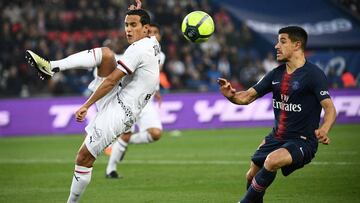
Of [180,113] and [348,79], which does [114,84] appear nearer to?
[180,113]

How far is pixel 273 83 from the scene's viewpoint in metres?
9.42

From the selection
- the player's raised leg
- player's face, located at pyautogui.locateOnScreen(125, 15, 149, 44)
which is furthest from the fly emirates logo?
the player's raised leg

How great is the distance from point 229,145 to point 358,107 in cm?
629

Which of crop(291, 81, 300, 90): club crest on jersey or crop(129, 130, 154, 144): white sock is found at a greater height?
crop(291, 81, 300, 90): club crest on jersey

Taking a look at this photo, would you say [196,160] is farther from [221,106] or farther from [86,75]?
[86,75]

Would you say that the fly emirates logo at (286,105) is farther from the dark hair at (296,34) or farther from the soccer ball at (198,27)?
the soccer ball at (198,27)

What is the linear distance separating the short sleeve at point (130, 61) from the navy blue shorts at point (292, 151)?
190 centimetres

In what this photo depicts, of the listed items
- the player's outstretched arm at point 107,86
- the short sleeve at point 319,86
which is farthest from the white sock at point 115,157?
the short sleeve at point 319,86

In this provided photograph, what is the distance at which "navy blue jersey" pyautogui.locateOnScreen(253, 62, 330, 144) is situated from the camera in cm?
912

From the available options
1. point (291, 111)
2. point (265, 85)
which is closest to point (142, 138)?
point (265, 85)

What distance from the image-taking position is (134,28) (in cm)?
960

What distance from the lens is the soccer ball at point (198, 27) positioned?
1006 centimetres

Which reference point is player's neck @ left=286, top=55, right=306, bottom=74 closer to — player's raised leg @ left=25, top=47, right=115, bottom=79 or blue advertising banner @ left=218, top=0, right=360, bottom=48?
player's raised leg @ left=25, top=47, right=115, bottom=79

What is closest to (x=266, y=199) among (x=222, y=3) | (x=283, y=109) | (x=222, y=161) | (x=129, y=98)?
(x=283, y=109)
